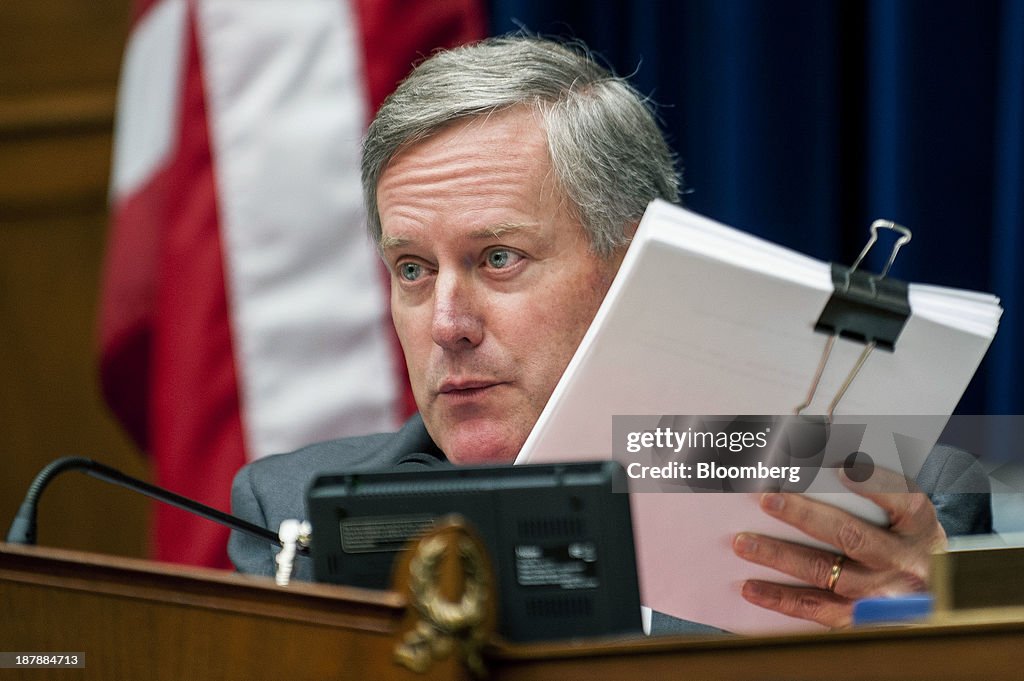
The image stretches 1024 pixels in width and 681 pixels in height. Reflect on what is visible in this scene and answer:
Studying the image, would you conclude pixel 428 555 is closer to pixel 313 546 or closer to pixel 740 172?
pixel 313 546

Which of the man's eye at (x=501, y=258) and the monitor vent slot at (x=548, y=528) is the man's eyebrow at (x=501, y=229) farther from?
the monitor vent slot at (x=548, y=528)

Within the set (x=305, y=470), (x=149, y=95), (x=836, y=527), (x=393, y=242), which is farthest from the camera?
(x=149, y=95)

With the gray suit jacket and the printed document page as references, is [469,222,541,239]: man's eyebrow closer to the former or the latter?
the gray suit jacket

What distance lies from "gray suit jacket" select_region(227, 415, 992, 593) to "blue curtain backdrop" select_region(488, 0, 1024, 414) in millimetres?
653

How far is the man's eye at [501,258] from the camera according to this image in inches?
75.4

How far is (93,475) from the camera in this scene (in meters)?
1.33

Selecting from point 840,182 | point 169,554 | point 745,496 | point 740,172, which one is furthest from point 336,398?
point 745,496

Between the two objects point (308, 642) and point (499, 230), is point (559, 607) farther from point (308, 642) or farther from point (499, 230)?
point (499, 230)

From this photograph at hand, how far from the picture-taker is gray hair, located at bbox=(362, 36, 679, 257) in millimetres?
1966

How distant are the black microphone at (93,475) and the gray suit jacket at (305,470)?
368 mm

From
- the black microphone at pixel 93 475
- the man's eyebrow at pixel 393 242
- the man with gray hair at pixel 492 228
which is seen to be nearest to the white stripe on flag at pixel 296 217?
the man with gray hair at pixel 492 228

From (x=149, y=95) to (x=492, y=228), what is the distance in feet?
3.63

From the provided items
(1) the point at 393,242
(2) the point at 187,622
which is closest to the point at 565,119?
(1) the point at 393,242

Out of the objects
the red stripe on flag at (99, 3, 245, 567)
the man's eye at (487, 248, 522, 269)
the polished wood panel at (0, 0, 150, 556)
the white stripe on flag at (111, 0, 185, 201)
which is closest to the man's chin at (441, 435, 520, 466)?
the man's eye at (487, 248, 522, 269)
